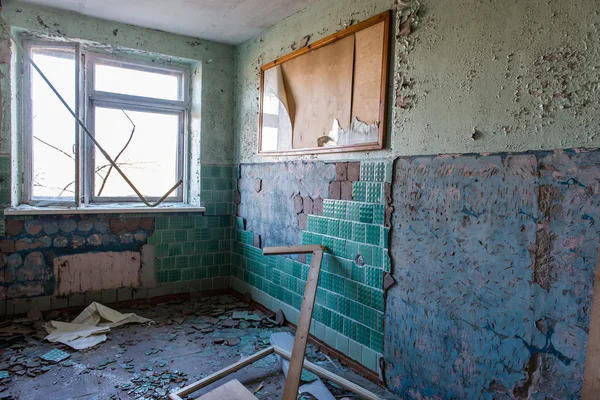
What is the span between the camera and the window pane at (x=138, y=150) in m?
3.74

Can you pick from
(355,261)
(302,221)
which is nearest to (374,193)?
(355,261)

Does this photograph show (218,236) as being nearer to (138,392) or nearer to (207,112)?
(207,112)

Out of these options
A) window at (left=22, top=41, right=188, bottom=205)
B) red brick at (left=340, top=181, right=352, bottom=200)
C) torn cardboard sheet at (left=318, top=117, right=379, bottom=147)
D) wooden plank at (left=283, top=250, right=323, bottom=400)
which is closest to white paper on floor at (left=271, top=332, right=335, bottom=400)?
wooden plank at (left=283, top=250, right=323, bottom=400)

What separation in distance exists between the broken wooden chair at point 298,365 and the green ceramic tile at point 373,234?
1.15 ft

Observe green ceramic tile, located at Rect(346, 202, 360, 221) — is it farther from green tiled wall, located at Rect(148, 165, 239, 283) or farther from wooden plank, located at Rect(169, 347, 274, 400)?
green tiled wall, located at Rect(148, 165, 239, 283)

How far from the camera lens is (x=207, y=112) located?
3.97m

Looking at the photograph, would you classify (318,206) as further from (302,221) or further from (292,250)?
(292,250)

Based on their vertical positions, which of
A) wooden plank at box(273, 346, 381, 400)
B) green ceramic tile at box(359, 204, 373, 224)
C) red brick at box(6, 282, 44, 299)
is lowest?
wooden plank at box(273, 346, 381, 400)

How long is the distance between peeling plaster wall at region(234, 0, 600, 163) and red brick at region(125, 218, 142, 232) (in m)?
2.23

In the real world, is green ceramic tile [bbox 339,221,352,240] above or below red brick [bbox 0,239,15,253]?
above

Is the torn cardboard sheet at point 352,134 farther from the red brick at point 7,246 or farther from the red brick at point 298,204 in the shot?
the red brick at point 7,246

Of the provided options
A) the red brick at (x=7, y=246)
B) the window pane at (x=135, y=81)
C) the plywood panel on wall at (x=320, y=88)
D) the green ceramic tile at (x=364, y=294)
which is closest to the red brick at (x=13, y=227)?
the red brick at (x=7, y=246)

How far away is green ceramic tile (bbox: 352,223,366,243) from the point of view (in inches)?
98.3

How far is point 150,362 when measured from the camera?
262 centimetres
